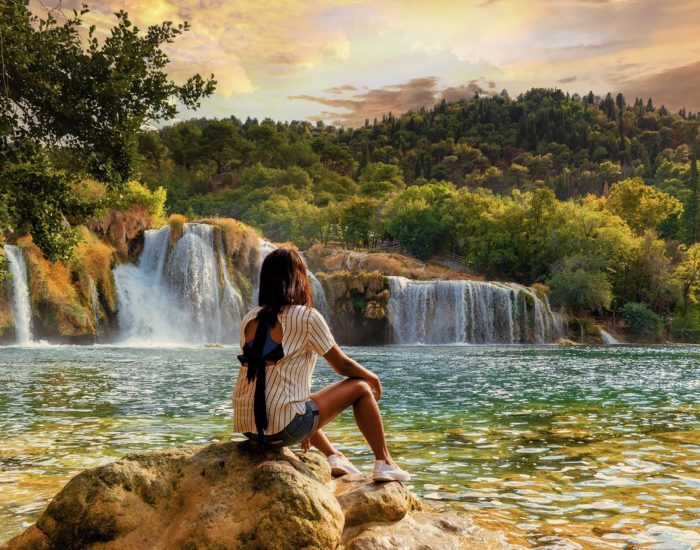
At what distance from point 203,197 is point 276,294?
291 ft

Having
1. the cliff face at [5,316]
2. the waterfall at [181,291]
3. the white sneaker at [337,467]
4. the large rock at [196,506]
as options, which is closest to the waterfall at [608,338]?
the waterfall at [181,291]

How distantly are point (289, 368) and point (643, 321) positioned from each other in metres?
54.0

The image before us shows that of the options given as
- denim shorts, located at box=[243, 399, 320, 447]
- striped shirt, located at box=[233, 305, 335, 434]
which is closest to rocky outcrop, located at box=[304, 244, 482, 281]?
denim shorts, located at box=[243, 399, 320, 447]

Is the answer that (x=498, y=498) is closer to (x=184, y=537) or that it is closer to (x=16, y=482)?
(x=184, y=537)

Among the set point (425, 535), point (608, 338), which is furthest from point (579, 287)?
point (425, 535)

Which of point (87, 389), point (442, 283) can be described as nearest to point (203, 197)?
point (442, 283)

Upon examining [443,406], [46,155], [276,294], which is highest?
[46,155]

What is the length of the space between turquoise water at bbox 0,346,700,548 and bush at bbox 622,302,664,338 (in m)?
34.0

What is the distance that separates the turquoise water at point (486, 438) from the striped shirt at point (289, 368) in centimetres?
232

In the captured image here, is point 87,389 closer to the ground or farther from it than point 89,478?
closer to the ground

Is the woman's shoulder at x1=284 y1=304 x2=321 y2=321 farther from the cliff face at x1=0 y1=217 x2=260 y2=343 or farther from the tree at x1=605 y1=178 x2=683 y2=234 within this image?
the tree at x1=605 y1=178 x2=683 y2=234

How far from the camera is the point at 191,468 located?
4.89 m

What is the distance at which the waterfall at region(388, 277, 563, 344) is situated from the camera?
4803 centimetres

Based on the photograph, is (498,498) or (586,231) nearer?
(498,498)
